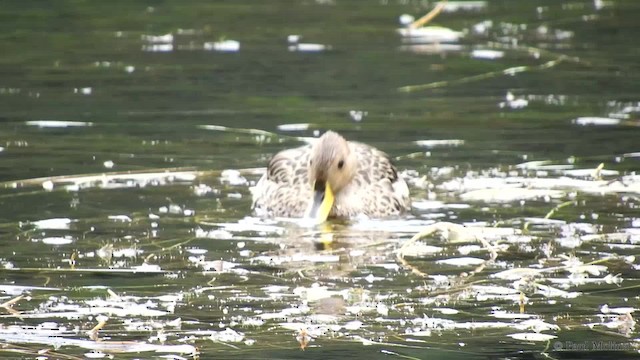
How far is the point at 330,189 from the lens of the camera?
12.6 m

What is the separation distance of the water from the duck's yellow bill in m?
0.23

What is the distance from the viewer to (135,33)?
21000mm

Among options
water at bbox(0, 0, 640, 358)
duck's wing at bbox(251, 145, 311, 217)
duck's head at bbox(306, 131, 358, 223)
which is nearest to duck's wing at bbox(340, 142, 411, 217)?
duck's head at bbox(306, 131, 358, 223)

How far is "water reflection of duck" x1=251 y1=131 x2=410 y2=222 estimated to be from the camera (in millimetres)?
12477

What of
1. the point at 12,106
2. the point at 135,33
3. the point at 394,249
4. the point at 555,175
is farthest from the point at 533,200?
the point at 135,33

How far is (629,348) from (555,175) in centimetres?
507

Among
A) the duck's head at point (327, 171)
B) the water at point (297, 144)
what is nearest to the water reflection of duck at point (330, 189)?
the duck's head at point (327, 171)

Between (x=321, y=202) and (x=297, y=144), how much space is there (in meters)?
2.19

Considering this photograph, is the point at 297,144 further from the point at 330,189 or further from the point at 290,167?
the point at 330,189

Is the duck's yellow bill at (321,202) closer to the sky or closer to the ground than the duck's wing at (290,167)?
closer to the ground

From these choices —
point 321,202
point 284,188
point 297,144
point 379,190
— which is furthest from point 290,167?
point 297,144

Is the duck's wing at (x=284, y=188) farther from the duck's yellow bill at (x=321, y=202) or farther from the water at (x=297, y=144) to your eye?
the water at (x=297, y=144)

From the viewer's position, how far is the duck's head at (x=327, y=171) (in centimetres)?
1248

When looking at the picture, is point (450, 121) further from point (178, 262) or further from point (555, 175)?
point (178, 262)
